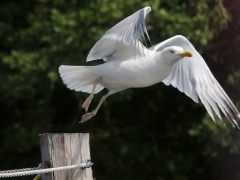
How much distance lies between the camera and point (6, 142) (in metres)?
7.27

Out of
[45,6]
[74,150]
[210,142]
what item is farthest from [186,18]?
[74,150]

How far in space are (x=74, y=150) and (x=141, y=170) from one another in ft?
15.4

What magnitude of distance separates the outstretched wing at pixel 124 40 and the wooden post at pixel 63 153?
0.94 meters

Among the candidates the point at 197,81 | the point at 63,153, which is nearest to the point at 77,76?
the point at 197,81

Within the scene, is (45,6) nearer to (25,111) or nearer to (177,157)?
(25,111)

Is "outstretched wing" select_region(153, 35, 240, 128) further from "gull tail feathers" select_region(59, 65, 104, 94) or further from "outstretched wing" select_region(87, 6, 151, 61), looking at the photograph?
"gull tail feathers" select_region(59, 65, 104, 94)

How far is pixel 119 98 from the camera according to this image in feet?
20.9

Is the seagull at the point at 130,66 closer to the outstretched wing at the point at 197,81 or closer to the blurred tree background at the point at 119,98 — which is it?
the outstretched wing at the point at 197,81

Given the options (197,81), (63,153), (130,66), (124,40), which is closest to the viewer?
(63,153)

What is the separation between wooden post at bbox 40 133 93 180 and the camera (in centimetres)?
272

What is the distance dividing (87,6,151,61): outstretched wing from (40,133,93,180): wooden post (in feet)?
3.07

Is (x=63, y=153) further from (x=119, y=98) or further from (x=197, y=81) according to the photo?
(x=119, y=98)

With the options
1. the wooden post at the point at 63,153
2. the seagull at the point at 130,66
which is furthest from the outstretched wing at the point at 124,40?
the wooden post at the point at 63,153

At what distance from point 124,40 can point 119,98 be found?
9.27 feet
